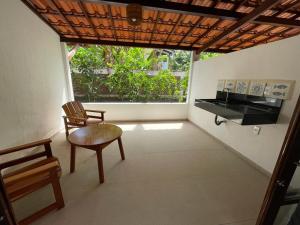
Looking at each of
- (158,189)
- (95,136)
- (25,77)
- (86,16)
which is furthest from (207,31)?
(25,77)

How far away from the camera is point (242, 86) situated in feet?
8.29

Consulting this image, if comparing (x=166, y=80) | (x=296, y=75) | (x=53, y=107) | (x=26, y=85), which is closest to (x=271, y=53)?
(x=296, y=75)

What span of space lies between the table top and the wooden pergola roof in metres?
1.94

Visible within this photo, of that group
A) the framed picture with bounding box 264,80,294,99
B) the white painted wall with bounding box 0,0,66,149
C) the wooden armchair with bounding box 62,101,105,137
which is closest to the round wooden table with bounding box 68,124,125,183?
the wooden armchair with bounding box 62,101,105,137

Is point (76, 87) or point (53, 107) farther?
point (76, 87)

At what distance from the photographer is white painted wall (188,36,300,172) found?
6.06 ft

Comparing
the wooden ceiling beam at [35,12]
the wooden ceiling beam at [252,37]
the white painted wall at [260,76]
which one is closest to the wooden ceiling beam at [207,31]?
the white painted wall at [260,76]

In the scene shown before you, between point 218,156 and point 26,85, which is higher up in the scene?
point 26,85

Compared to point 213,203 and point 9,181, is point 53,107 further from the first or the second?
point 213,203

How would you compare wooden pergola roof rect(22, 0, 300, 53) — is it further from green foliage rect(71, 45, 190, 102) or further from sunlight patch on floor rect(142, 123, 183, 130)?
sunlight patch on floor rect(142, 123, 183, 130)

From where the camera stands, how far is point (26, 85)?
233 centimetres

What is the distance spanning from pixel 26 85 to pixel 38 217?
6.52 feet

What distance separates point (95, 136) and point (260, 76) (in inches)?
107

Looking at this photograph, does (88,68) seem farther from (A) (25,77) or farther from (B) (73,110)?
(A) (25,77)
